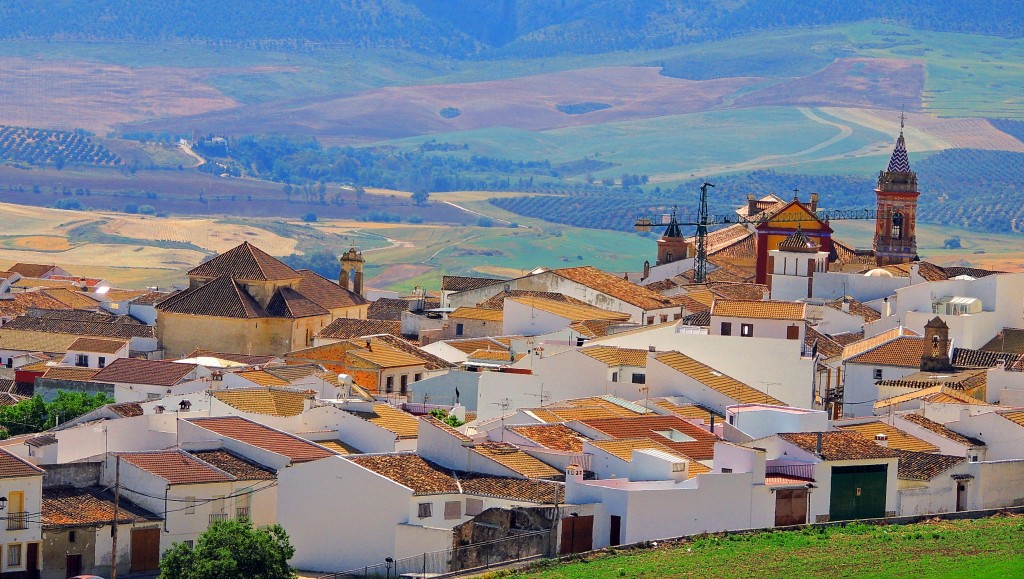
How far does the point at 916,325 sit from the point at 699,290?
17.3m

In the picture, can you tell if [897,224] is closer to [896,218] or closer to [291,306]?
[896,218]

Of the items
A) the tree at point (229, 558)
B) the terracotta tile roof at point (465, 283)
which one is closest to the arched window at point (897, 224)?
the terracotta tile roof at point (465, 283)

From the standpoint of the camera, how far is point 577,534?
36.3 m

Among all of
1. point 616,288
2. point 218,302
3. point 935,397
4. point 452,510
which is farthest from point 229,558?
point 616,288

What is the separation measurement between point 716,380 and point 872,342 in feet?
30.4

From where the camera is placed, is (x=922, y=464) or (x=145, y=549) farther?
(x=922, y=464)

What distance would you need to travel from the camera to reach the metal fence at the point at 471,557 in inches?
1383

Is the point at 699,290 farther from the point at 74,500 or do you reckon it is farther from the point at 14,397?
the point at 74,500

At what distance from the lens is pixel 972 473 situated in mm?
41625

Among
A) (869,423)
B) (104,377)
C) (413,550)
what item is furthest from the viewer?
(104,377)

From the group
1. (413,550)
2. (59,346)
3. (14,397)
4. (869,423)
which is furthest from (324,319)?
(413,550)

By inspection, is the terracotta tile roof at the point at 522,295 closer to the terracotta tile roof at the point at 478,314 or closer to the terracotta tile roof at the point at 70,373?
the terracotta tile roof at the point at 478,314

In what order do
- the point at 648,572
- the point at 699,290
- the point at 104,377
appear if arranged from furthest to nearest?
1. the point at 699,290
2. the point at 104,377
3. the point at 648,572

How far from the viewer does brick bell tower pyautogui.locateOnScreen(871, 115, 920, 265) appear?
9456 cm
